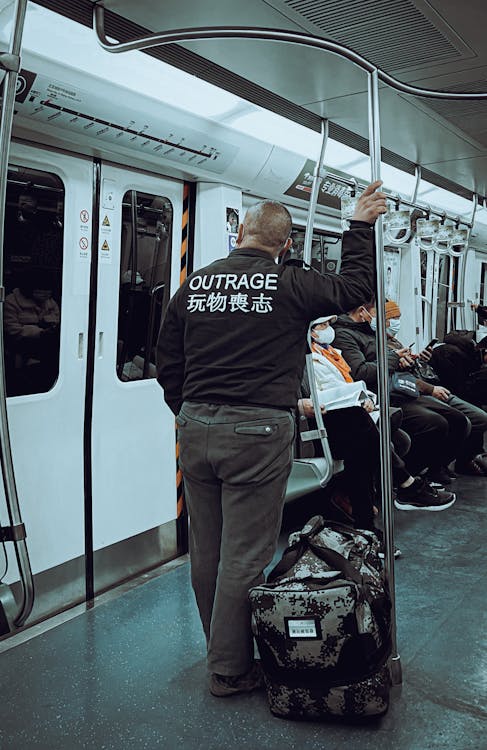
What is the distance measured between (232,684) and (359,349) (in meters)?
2.90

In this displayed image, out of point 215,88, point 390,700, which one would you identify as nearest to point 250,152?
point 215,88

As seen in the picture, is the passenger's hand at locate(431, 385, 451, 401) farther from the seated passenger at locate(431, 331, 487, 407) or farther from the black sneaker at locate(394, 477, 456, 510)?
the black sneaker at locate(394, 477, 456, 510)

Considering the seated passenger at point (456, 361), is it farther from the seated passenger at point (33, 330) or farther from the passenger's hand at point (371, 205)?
the passenger's hand at point (371, 205)

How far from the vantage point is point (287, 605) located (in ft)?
8.55

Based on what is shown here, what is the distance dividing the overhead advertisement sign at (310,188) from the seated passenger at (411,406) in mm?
844

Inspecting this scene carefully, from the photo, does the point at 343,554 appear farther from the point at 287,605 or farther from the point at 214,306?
the point at 214,306

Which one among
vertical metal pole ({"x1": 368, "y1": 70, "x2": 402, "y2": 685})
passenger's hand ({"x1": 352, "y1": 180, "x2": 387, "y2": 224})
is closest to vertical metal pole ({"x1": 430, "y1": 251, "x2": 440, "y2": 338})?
vertical metal pole ({"x1": 368, "y1": 70, "x2": 402, "y2": 685})

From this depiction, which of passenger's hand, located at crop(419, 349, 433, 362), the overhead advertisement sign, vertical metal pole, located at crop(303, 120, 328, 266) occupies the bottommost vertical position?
passenger's hand, located at crop(419, 349, 433, 362)

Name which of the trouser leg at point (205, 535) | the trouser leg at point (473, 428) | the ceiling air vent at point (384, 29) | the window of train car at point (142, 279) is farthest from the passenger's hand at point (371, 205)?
the trouser leg at point (473, 428)

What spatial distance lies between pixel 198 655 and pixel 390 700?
32.8 inches

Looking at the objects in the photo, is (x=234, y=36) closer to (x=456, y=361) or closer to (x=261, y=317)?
(x=261, y=317)

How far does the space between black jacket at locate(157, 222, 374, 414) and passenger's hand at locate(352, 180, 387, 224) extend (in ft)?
0.13

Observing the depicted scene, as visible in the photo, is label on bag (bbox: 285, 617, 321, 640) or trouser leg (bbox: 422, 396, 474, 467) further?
trouser leg (bbox: 422, 396, 474, 467)

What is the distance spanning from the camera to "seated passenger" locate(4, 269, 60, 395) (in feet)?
11.3
